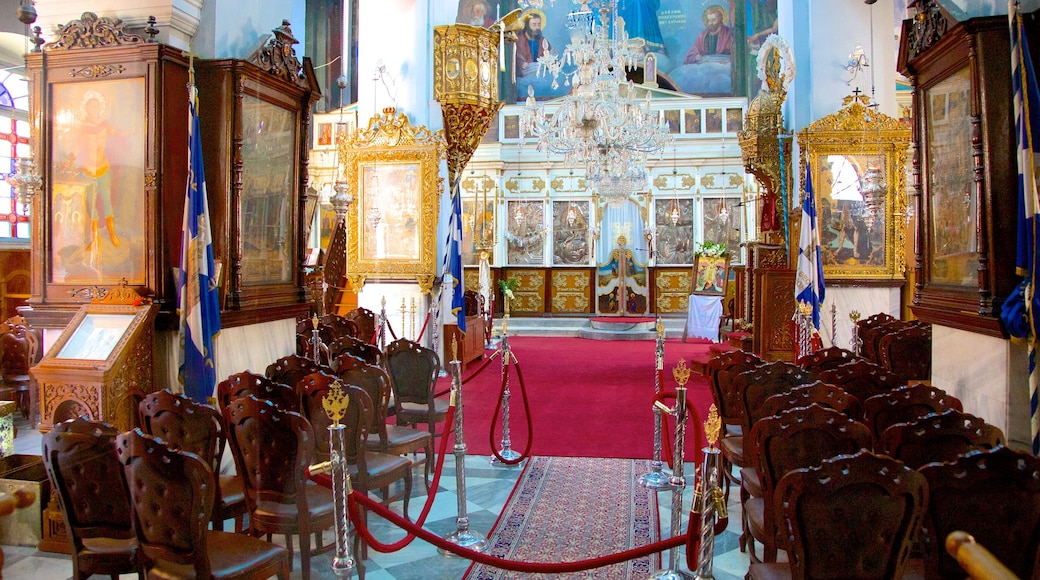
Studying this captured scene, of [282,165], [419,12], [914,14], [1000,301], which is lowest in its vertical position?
[1000,301]

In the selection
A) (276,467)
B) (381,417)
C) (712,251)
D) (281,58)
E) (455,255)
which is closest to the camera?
(276,467)

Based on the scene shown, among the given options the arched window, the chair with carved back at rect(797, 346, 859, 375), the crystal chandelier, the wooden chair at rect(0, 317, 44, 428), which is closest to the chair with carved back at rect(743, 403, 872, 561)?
the chair with carved back at rect(797, 346, 859, 375)

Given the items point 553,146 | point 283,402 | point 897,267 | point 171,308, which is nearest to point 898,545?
point 283,402

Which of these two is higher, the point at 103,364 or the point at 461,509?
the point at 103,364

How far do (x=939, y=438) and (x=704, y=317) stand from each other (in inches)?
537

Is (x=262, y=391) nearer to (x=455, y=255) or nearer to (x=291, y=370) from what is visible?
(x=291, y=370)

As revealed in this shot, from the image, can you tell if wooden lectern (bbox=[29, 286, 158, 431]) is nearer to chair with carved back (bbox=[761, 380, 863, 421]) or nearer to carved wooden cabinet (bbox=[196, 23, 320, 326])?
carved wooden cabinet (bbox=[196, 23, 320, 326])

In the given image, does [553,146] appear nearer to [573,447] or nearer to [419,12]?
[419,12]

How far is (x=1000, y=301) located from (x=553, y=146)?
7.74 meters

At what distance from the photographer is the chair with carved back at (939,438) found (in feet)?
10.4

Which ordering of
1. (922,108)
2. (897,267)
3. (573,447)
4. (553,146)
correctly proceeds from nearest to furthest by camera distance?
(922,108) → (573,447) → (897,267) → (553,146)

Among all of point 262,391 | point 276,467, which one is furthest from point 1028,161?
point 262,391

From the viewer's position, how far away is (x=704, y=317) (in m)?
16.6

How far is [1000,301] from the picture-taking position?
4.39 m
